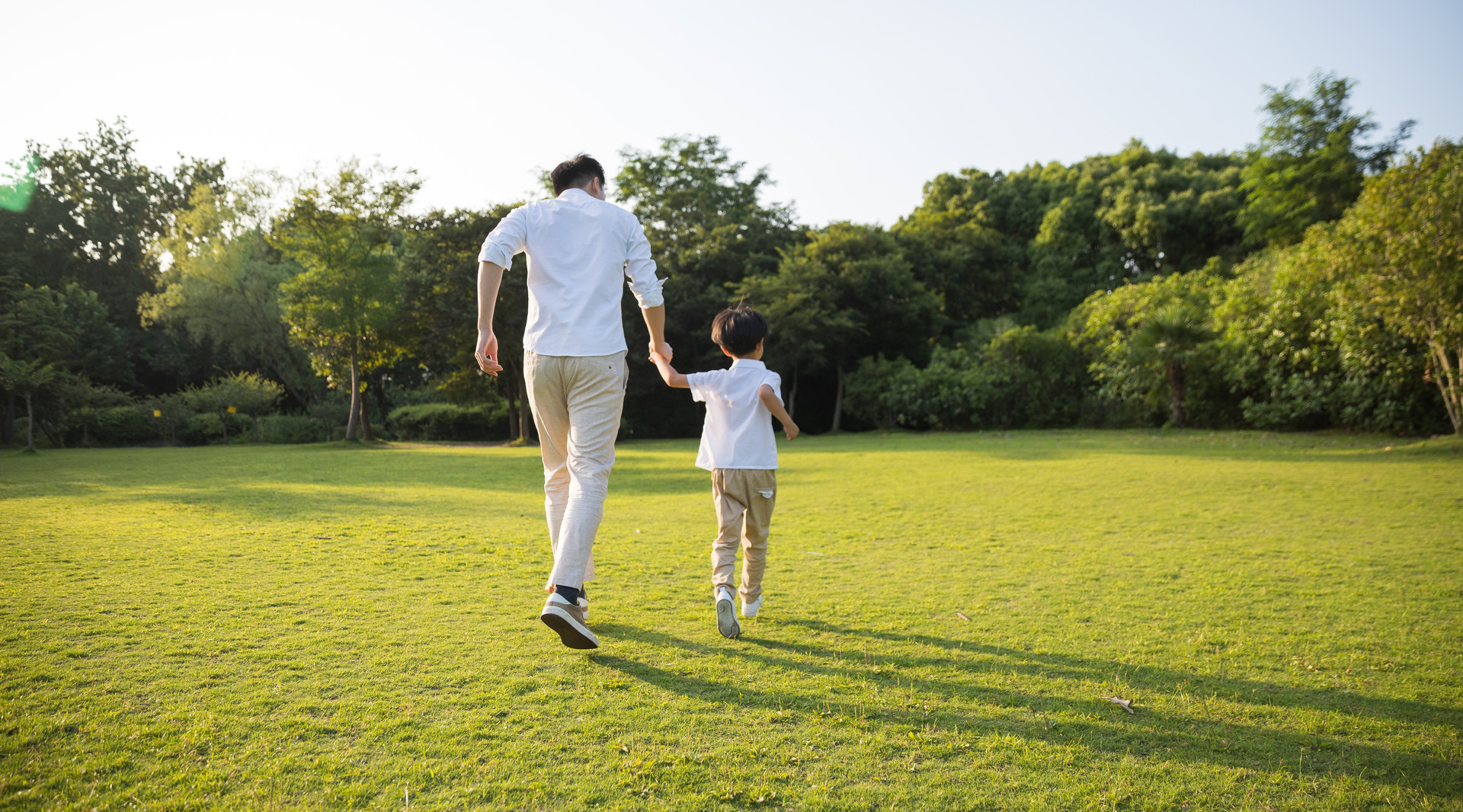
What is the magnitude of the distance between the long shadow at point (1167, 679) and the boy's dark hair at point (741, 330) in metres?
1.37

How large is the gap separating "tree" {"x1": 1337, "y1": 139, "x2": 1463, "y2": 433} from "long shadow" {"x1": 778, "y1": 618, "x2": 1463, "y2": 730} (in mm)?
12670

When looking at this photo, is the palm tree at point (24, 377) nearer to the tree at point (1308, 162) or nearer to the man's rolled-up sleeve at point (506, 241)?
the man's rolled-up sleeve at point (506, 241)

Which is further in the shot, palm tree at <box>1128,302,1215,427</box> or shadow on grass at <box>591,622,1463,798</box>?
palm tree at <box>1128,302,1215,427</box>

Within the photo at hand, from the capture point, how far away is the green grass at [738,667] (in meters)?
1.96

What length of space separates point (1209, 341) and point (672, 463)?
13430 mm

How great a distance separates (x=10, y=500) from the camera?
7.02 metres

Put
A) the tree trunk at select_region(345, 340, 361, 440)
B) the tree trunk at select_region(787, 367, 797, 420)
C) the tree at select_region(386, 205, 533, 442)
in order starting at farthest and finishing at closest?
the tree trunk at select_region(787, 367, 797, 420)
the tree at select_region(386, 205, 533, 442)
the tree trunk at select_region(345, 340, 361, 440)

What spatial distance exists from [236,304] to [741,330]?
28997mm

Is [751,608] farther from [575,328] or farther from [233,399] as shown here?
[233,399]

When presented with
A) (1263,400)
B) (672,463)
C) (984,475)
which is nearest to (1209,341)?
(1263,400)

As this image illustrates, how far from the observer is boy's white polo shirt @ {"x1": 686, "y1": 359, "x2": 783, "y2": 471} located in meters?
3.52

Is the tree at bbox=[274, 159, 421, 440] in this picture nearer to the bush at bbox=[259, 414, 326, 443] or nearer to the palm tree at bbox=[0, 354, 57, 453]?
the bush at bbox=[259, 414, 326, 443]

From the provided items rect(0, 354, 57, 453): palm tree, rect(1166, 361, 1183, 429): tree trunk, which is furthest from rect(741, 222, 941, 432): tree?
rect(0, 354, 57, 453): palm tree

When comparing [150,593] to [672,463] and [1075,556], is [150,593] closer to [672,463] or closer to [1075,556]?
[1075,556]
